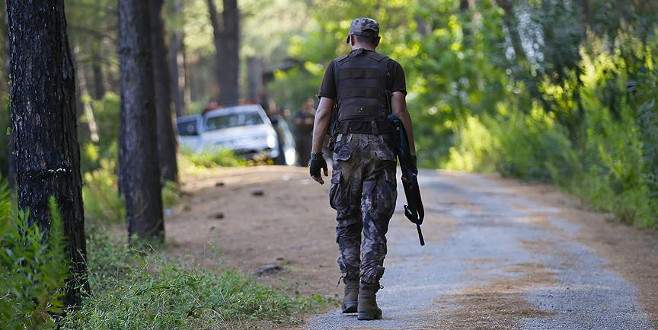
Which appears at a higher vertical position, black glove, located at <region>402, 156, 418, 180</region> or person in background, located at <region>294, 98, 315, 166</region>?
black glove, located at <region>402, 156, 418, 180</region>

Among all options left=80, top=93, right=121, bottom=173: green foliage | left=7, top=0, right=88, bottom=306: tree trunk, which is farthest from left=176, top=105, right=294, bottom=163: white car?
left=7, top=0, right=88, bottom=306: tree trunk

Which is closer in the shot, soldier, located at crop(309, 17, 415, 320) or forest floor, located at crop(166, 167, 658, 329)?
soldier, located at crop(309, 17, 415, 320)

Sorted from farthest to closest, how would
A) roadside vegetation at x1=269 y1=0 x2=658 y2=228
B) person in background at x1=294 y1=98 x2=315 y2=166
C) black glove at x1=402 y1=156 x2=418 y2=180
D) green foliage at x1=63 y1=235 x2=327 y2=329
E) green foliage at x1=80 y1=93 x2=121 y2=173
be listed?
person in background at x1=294 y1=98 x2=315 y2=166
green foliage at x1=80 y1=93 x2=121 y2=173
roadside vegetation at x1=269 y1=0 x2=658 y2=228
black glove at x1=402 y1=156 x2=418 y2=180
green foliage at x1=63 y1=235 x2=327 y2=329

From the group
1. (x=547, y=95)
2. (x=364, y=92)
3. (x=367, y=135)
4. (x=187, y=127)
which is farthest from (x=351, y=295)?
(x=187, y=127)

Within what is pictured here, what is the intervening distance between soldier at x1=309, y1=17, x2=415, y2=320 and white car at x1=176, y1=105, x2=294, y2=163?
20011 millimetres

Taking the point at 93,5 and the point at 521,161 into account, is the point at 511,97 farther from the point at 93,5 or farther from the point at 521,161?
the point at 93,5

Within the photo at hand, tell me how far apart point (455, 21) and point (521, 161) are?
1135 cm

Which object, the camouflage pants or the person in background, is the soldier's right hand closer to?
the camouflage pants

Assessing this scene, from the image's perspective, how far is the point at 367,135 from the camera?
8.01 meters

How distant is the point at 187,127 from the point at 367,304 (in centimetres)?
2371

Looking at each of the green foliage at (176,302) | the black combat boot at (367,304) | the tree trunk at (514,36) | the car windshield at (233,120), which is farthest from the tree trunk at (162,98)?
the black combat boot at (367,304)

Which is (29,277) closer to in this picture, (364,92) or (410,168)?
(364,92)

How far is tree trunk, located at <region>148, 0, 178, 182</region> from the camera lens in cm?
1992

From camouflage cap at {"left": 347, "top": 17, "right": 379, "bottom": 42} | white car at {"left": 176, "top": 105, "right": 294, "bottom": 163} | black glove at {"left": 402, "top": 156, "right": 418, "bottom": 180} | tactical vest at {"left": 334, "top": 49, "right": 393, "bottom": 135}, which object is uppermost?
camouflage cap at {"left": 347, "top": 17, "right": 379, "bottom": 42}
